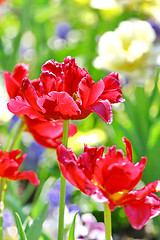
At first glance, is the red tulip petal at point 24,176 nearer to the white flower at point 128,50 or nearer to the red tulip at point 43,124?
the red tulip at point 43,124

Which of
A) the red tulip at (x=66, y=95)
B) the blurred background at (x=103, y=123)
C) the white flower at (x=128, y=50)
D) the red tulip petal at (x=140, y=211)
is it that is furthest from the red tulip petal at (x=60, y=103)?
the white flower at (x=128, y=50)

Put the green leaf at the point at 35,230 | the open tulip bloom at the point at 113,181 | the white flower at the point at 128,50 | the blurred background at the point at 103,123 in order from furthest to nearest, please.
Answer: the white flower at the point at 128,50
the blurred background at the point at 103,123
the green leaf at the point at 35,230
the open tulip bloom at the point at 113,181

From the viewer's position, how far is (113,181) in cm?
45

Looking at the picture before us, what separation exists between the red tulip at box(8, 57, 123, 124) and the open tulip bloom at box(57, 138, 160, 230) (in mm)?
46

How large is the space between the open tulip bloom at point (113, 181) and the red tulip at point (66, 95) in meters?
0.05

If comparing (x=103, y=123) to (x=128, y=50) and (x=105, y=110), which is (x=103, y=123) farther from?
(x=105, y=110)

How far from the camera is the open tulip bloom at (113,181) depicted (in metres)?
0.44

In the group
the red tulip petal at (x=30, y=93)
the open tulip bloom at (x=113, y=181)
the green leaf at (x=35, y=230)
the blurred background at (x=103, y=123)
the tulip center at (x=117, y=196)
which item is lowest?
the blurred background at (x=103, y=123)

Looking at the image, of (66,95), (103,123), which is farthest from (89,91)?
(103,123)

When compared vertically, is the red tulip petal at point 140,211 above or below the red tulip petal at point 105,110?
below

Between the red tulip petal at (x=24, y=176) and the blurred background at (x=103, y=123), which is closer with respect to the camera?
the red tulip petal at (x=24, y=176)

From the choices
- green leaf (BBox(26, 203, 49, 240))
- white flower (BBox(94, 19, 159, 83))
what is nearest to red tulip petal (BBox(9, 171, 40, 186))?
green leaf (BBox(26, 203, 49, 240))

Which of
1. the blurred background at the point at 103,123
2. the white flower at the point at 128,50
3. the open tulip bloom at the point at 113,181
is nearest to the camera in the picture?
the open tulip bloom at the point at 113,181

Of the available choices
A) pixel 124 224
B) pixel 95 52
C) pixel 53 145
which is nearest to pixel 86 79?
pixel 53 145
